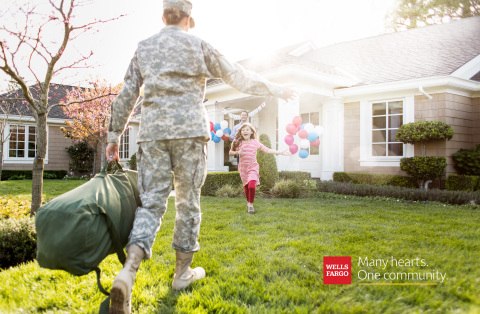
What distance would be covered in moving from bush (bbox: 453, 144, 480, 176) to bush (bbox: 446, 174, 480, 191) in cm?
46

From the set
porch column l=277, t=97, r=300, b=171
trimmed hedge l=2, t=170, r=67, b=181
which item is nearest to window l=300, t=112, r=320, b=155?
porch column l=277, t=97, r=300, b=171

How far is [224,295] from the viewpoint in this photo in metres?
2.25

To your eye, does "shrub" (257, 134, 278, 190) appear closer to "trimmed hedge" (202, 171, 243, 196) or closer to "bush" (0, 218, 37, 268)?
"trimmed hedge" (202, 171, 243, 196)

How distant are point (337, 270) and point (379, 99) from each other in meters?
8.47

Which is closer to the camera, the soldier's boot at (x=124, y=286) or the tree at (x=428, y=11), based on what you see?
the soldier's boot at (x=124, y=286)

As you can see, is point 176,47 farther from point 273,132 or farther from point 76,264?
point 273,132

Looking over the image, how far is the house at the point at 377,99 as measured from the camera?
29.1 feet

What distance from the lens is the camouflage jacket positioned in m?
2.15

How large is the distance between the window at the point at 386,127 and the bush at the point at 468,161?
1415 millimetres

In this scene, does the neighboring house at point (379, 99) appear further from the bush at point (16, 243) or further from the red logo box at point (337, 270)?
the bush at point (16, 243)

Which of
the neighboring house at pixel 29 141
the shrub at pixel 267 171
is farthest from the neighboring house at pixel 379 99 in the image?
the neighboring house at pixel 29 141

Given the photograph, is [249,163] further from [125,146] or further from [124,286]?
[125,146]

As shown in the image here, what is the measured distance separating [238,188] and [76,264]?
271 inches

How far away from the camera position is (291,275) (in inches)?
99.7
